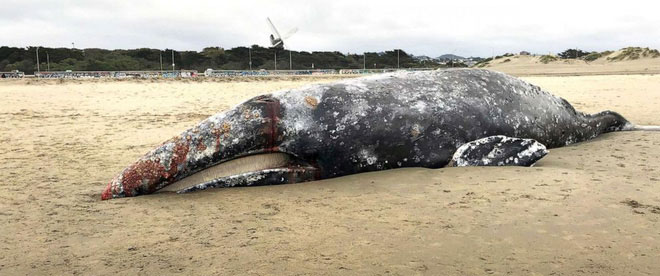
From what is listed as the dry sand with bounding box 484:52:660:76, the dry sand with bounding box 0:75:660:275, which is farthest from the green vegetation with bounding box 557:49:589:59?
the dry sand with bounding box 0:75:660:275

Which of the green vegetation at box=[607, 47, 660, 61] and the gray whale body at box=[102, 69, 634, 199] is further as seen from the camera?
the green vegetation at box=[607, 47, 660, 61]

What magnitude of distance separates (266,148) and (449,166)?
83.0 inches

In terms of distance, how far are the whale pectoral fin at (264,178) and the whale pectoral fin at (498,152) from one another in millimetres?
1715

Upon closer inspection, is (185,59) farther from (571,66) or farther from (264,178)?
(264,178)

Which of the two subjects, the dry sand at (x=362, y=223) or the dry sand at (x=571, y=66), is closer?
the dry sand at (x=362, y=223)

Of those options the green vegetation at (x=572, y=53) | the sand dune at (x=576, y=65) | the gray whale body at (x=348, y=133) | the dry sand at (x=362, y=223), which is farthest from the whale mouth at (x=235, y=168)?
the green vegetation at (x=572, y=53)

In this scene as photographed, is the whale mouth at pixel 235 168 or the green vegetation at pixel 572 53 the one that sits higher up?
the green vegetation at pixel 572 53

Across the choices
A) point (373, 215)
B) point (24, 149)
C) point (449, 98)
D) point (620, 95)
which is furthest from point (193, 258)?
point (620, 95)

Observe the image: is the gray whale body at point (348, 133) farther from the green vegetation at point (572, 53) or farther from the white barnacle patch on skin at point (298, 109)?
the green vegetation at point (572, 53)

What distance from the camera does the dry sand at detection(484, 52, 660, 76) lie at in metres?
42.9

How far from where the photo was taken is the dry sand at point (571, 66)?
4288 centimetres

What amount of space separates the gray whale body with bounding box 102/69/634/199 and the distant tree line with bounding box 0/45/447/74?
55328 mm

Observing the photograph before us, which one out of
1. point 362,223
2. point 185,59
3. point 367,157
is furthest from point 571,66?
point 362,223

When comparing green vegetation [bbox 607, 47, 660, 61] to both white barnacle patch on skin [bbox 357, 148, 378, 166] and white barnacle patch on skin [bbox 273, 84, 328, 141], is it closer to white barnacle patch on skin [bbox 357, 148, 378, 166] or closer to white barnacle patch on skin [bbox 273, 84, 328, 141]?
white barnacle patch on skin [bbox 357, 148, 378, 166]
